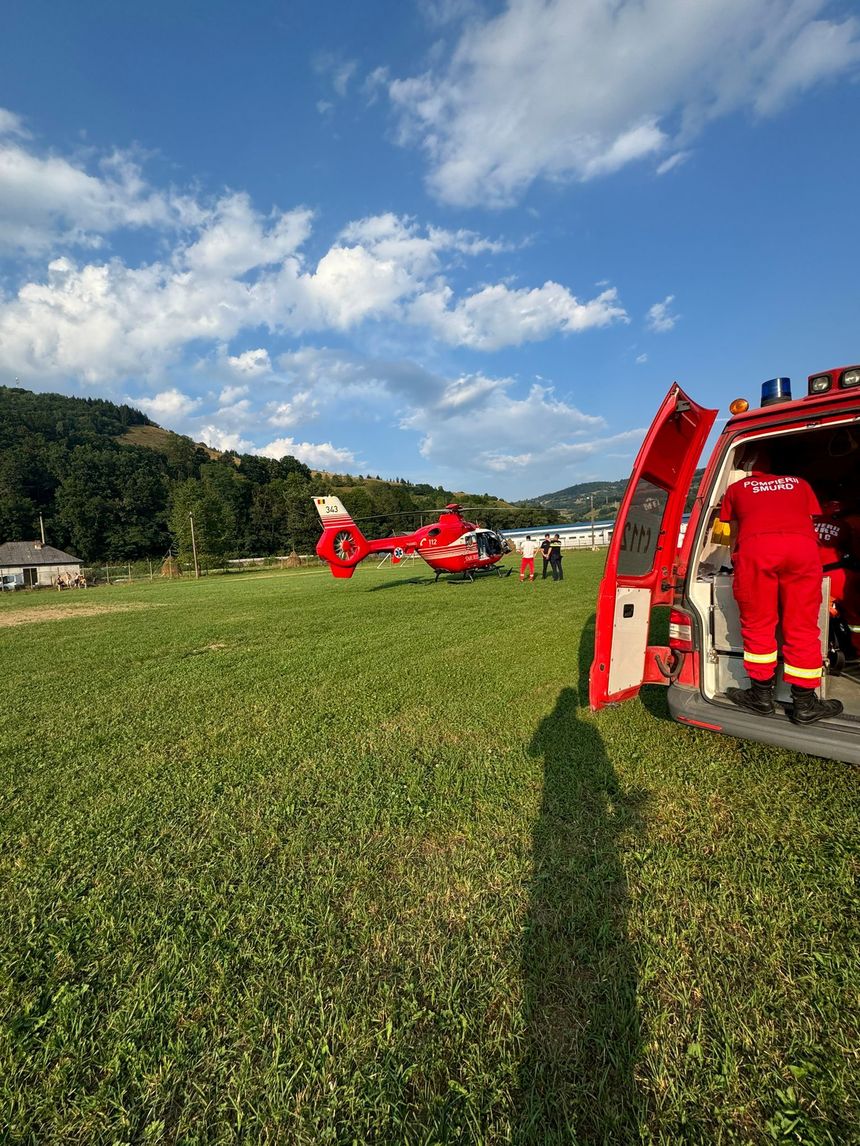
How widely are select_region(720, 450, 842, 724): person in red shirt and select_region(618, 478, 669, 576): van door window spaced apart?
702 mm

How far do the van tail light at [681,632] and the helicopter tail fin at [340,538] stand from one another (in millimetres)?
15036

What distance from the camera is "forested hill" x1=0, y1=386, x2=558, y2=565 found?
75375 millimetres

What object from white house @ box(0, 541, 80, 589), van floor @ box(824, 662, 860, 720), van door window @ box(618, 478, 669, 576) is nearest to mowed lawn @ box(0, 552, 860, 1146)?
van floor @ box(824, 662, 860, 720)

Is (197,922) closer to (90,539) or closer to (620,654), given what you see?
(620,654)

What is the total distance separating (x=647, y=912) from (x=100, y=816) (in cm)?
302

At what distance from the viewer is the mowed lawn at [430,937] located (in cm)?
138

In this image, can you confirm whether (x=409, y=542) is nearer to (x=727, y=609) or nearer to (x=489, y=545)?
(x=489, y=545)

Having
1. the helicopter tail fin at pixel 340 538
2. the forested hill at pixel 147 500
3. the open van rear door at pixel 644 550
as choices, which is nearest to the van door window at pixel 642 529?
the open van rear door at pixel 644 550

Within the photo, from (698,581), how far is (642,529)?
588 millimetres

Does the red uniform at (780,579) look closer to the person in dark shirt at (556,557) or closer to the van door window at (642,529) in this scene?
the van door window at (642,529)

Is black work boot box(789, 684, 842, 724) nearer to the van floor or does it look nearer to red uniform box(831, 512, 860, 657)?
the van floor

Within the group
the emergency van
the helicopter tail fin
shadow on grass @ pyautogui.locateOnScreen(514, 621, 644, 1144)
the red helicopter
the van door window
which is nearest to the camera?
shadow on grass @ pyautogui.locateOnScreen(514, 621, 644, 1144)

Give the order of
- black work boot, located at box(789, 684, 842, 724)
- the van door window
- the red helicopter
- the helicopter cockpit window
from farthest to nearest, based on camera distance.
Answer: the helicopter cockpit window < the red helicopter < the van door window < black work boot, located at box(789, 684, 842, 724)

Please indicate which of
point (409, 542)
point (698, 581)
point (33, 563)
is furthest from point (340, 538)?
point (33, 563)
